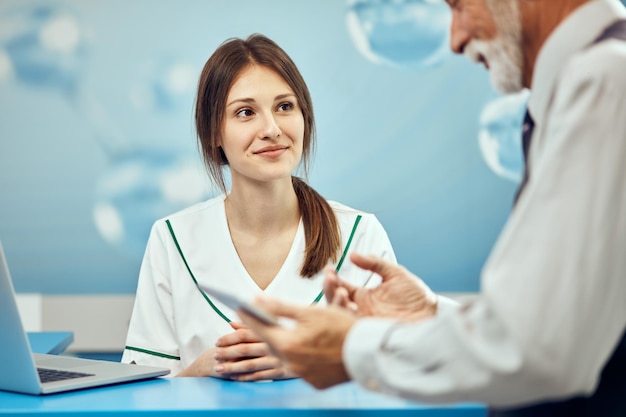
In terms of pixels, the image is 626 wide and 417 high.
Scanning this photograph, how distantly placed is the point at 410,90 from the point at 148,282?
1.47 meters

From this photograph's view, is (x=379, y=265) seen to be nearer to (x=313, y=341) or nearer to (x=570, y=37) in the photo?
(x=313, y=341)

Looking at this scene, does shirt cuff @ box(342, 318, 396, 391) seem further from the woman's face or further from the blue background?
the blue background

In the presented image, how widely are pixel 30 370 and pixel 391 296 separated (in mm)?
572

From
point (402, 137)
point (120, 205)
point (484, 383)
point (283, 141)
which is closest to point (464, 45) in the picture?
point (484, 383)

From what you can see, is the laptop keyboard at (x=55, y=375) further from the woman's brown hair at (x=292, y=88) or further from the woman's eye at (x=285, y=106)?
the woman's eye at (x=285, y=106)

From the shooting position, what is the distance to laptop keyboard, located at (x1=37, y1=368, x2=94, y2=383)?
1.37m

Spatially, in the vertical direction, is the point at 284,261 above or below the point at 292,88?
below

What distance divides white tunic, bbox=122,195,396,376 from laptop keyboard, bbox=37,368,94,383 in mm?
541

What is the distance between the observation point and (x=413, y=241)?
124 inches

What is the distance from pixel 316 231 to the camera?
212 cm

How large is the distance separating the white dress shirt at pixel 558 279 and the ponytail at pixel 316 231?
120 centimetres

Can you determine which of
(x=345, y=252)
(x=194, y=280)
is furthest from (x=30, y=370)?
(x=345, y=252)

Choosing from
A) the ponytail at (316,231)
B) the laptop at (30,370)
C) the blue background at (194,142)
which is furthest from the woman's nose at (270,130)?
the blue background at (194,142)

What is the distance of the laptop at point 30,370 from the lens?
3.95 feet
